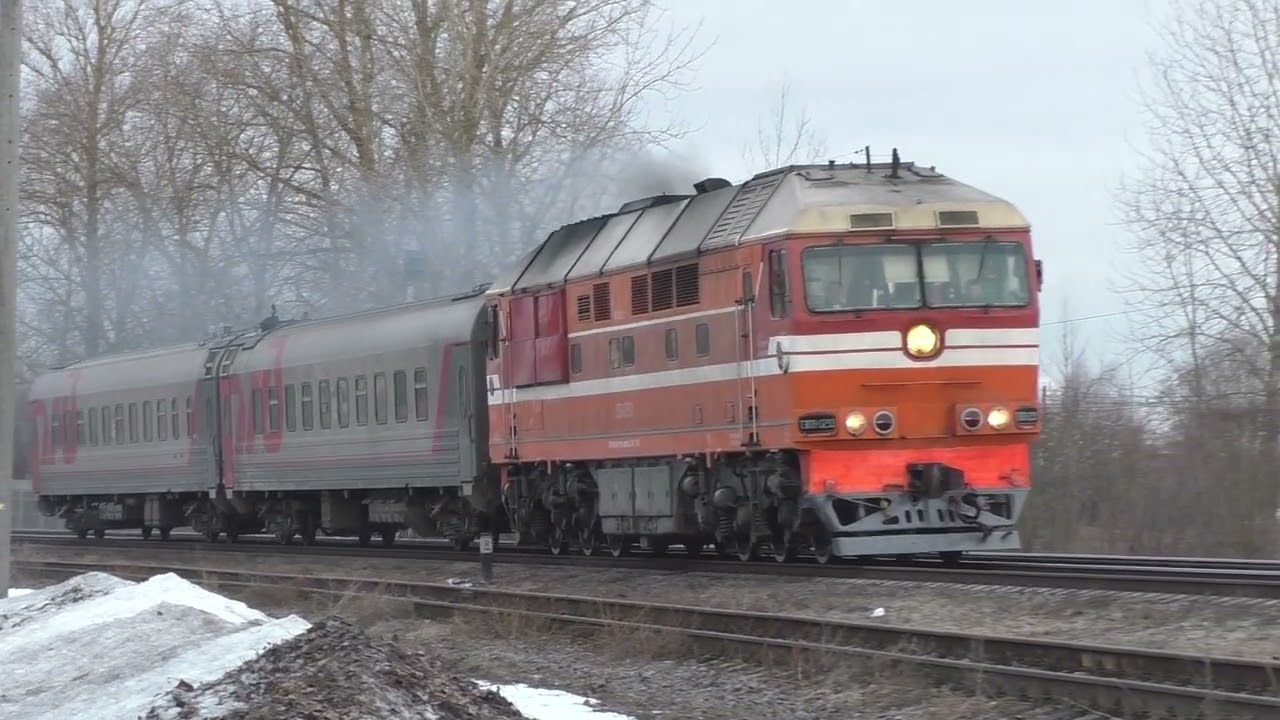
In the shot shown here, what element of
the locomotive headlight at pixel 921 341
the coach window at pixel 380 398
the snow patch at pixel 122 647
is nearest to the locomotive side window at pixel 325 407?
the coach window at pixel 380 398

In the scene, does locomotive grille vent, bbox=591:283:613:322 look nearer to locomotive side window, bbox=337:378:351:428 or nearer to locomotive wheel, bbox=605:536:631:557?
locomotive wheel, bbox=605:536:631:557

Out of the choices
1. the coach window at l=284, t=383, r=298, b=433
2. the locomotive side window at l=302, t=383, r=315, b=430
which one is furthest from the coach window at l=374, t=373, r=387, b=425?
the coach window at l=284, t=383, r=298, b=433

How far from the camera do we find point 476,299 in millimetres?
22047

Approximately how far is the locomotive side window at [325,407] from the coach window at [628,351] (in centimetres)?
828

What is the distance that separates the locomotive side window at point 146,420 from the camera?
101ft

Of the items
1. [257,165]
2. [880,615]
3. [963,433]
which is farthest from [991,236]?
[257,165]

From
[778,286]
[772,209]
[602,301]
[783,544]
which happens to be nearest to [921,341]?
[778,286]

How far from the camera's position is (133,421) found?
31.2 meters

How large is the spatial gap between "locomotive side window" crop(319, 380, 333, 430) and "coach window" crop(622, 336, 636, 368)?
8.28m

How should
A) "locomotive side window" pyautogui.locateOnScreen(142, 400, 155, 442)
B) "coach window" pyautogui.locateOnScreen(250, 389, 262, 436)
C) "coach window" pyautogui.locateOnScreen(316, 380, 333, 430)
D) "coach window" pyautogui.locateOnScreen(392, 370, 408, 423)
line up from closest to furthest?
"coach window" pyautogui.locateOnScreen(392, 370, 408, 423) < "coach window" pyautogui.locateOnScreen(316, 380, 333, 430) < "coach window" pyautogui.locateOnScreen(250, 389, 262, 436) < "locomotive side window" pyautogui.locateOnScreen(142, 400, 155, 442)

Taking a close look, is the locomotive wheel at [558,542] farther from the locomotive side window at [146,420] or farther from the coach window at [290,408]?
the locomotive side window at [146,420]

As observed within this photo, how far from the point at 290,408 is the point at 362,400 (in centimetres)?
243

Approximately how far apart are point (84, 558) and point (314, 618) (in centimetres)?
1322

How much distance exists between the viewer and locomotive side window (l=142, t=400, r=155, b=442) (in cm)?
3067
